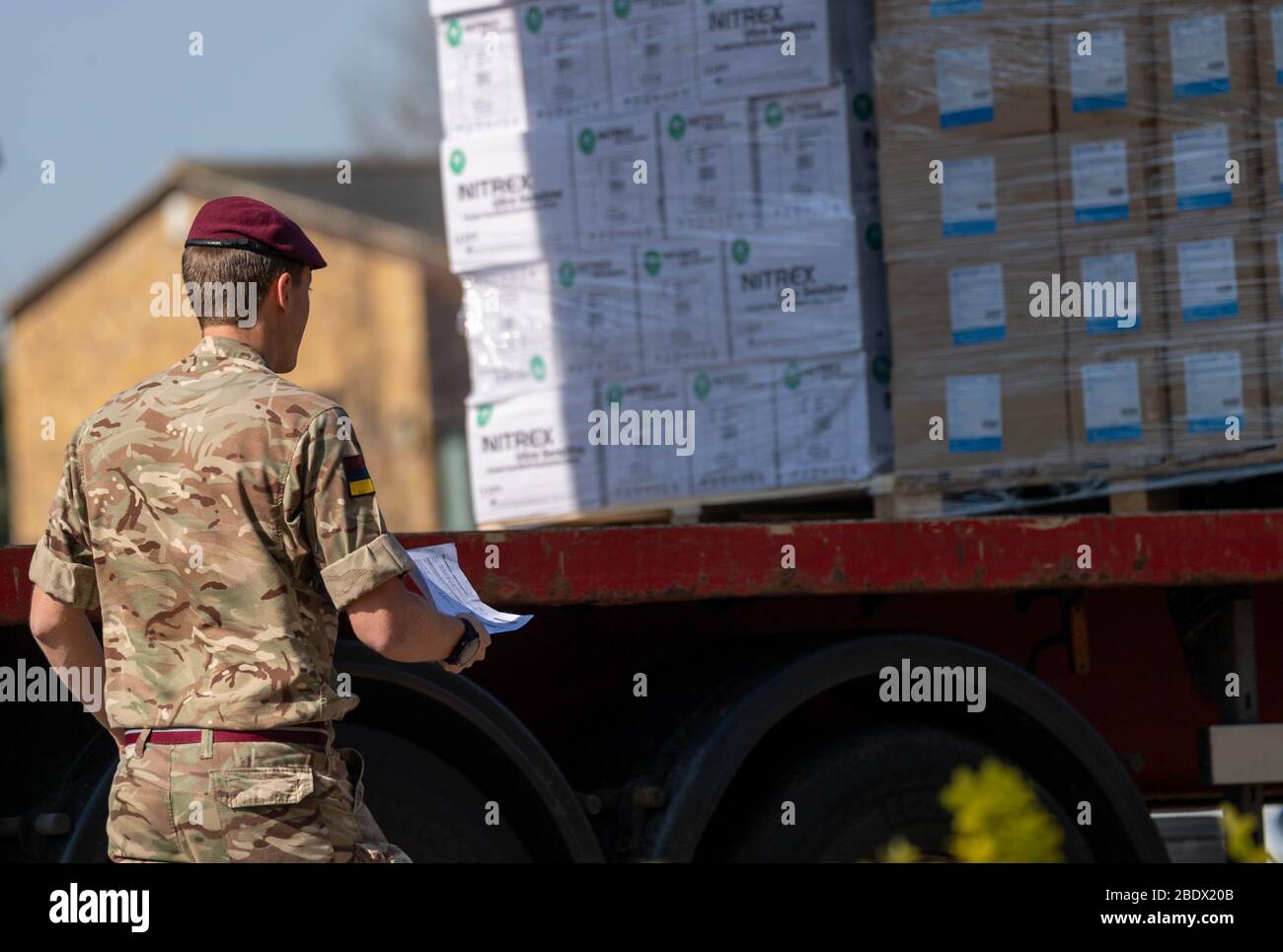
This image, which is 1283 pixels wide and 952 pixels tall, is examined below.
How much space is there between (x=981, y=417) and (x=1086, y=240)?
507 mm

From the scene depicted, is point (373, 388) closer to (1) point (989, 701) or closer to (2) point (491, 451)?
(2) point (491, 451)

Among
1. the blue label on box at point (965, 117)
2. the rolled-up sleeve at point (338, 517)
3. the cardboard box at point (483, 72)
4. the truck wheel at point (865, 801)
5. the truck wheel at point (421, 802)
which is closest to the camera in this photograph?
the rolled-up sleeve at point (338, 517)

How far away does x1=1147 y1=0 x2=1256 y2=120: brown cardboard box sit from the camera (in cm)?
397

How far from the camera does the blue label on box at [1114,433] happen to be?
13.0 ft

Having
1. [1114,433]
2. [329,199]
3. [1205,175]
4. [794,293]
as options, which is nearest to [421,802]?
[794,293]

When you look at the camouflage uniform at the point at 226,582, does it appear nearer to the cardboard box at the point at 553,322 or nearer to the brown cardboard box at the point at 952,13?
the cardboard box at the point at 553,322

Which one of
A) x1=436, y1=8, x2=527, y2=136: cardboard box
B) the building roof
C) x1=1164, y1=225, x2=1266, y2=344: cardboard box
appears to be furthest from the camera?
the building roof

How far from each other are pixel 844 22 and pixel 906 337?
902 millimetres

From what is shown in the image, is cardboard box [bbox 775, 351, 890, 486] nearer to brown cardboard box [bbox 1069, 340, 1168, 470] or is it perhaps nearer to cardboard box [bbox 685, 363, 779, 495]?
cardboard box [bbox 685, 363, 779, 495]

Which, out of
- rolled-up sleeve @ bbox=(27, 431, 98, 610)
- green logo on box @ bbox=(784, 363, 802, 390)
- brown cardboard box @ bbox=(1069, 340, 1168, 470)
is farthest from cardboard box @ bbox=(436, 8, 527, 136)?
rolled-up sleeve @ bbox=(27, 431, 98, 610)

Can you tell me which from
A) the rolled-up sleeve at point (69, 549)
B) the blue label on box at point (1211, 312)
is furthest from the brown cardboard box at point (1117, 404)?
the rolled-up sleeve at point (69, 549)

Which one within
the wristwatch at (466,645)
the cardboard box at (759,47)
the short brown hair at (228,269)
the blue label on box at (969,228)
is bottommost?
the wristwatch at (466,645)

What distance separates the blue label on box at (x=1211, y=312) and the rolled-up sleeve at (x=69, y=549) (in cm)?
276

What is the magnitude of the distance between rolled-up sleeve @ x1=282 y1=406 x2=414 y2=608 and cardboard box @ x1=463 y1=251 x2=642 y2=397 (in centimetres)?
230
